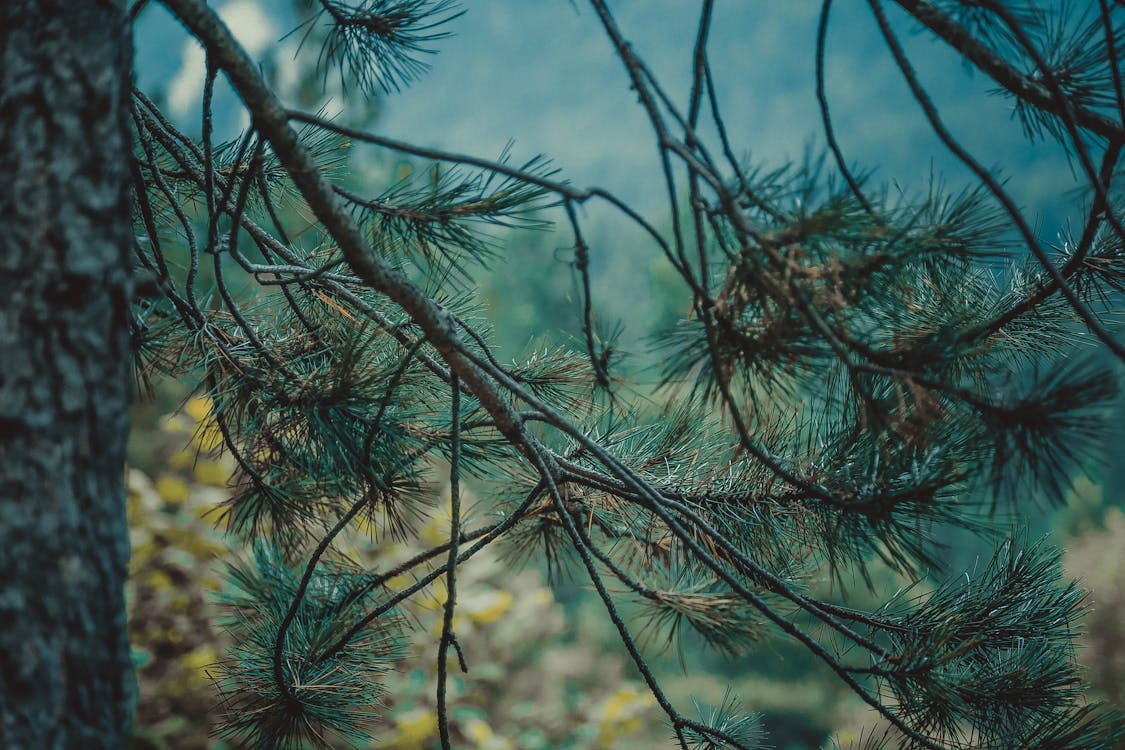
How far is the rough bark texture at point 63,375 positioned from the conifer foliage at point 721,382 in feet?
0.23

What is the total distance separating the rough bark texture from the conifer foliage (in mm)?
71

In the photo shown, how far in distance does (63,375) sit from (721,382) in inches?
12.8

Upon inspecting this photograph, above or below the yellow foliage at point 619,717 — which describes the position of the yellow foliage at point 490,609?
above

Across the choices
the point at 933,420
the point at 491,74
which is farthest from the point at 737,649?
the point at 491,74

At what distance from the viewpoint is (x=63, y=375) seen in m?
0.33

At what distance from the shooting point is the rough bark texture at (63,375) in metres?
0.32

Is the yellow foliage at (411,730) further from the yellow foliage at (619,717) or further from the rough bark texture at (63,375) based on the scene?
the rough bark texture at (63,375)

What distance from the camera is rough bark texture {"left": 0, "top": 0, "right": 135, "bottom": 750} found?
1.04 feet

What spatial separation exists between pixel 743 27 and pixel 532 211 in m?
16.4

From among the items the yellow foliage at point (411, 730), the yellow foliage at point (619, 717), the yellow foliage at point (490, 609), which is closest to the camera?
the yellow foliage at point (411, 730)

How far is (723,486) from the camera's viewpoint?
66 cm

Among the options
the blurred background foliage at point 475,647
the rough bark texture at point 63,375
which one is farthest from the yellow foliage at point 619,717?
the rough bark texture at point 63,375

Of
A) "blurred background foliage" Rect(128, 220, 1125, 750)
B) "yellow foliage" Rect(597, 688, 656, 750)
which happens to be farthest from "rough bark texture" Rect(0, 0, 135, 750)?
"yellow foliage" Rect(597, 688, 656, 750)

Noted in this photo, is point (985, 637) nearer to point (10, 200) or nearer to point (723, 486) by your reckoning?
point (723, 486)
